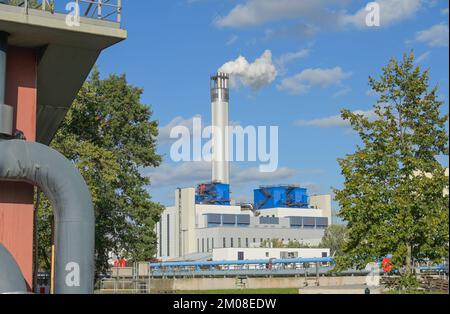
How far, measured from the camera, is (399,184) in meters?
21.5

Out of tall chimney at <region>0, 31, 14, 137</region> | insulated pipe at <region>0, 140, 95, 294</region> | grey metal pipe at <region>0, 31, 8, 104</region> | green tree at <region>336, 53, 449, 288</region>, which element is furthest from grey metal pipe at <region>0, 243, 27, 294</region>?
green tree at <region>336, 53, 449, 288</region>

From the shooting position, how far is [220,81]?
156m

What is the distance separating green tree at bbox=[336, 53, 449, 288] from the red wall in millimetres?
11630

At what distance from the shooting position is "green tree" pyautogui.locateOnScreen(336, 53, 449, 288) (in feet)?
67.2

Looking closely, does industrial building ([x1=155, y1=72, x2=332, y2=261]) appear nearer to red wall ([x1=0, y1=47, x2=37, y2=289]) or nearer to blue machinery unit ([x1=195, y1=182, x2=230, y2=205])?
blue machinery unit ([x1=195, y1=182, x2=230, y2=205])

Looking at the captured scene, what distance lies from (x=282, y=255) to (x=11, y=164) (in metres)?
112

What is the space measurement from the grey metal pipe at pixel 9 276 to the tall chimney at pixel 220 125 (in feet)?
445

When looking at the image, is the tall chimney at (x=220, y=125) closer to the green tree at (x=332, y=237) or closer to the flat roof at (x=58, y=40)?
the green tree at (x=332, y=237)

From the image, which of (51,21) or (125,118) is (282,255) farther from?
(51,21)

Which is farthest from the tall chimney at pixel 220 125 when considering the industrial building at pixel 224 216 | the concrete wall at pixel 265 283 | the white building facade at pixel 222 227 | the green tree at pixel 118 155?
the green tree at pixel 118 155

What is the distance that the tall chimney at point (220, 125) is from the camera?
150m

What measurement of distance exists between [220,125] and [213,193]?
15.4m
